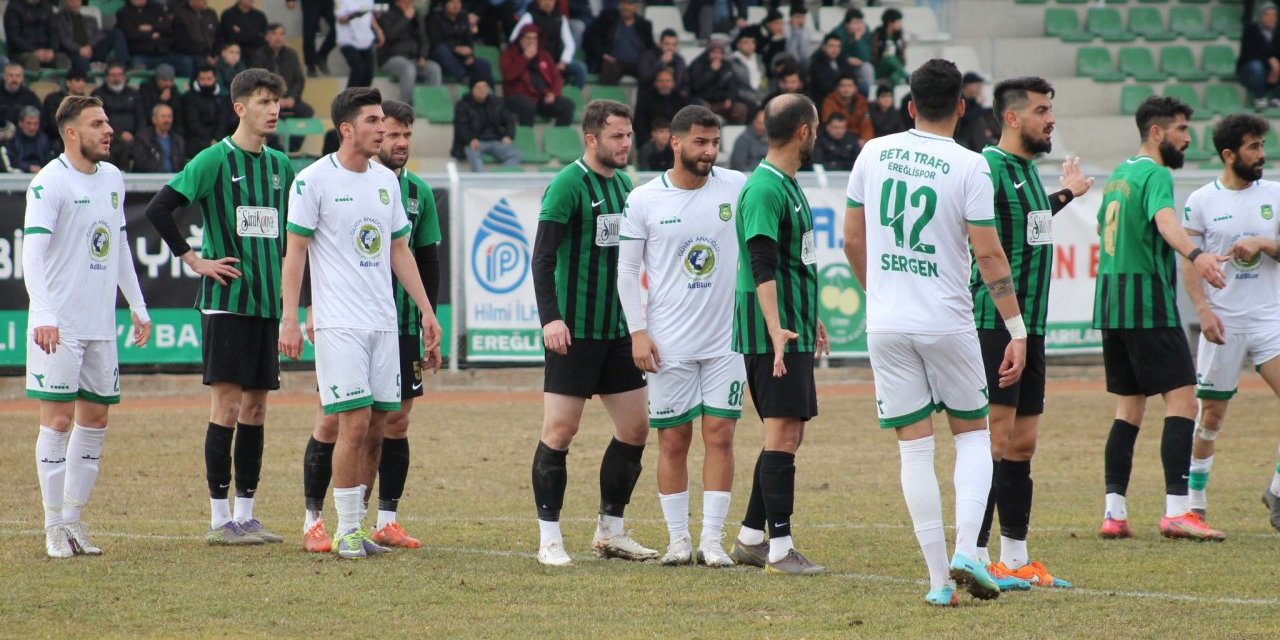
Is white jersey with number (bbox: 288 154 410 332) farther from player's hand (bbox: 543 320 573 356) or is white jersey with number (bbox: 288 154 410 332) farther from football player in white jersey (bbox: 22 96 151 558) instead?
football player in white jersey (bbox: 22 96 151 558)

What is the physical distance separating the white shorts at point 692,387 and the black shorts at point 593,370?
23 centimetres

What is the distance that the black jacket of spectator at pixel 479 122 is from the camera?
20.3m

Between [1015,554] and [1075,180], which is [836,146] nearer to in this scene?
[1075,180]

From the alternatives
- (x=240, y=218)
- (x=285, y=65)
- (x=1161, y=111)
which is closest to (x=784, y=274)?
(x=1161, y=111)

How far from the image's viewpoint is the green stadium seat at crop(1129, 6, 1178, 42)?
26531mm

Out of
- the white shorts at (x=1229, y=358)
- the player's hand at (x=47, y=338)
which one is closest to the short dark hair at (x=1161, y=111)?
the white shorts at (x=1229, y=358)

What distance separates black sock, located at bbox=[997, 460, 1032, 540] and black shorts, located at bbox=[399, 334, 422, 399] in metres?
3.18

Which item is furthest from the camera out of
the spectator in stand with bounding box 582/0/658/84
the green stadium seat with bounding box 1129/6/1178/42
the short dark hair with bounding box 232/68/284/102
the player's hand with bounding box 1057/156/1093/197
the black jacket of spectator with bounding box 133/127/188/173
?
the green stadium seat with bounding box 1129/6/1178/42

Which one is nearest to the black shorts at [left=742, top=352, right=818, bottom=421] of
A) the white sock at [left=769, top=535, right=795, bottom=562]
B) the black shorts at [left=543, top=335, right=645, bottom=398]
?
the white sock at [left=769, top=535, right=795, bottom=562]

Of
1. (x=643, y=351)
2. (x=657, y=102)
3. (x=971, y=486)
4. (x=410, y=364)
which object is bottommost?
(x=971, y=486)

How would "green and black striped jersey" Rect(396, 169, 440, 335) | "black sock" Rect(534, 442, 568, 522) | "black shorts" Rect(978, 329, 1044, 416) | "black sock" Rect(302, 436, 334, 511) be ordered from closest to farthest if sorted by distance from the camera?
"black shorts" Rect(978, 329, 1044, 416), "black sock" Rect(534, 442, 568, 522), "black sock" Rect(302, 436, 334, 511), "green and black striped jersey" Rect(396, 169, 440, 335)

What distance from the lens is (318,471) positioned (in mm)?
7805

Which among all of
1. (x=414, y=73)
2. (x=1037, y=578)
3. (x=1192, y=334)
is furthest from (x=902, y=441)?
(x=414, y=73)

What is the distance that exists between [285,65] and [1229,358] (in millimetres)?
14342
